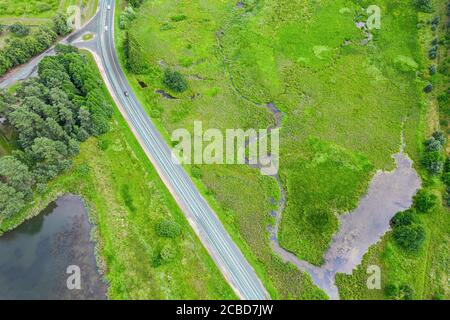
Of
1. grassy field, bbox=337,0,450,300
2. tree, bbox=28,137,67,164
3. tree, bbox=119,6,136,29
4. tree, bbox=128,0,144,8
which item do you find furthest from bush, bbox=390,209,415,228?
tree, bbox=128,0,144,8

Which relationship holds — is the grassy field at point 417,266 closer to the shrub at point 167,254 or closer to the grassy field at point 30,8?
the shrub at point 167,254

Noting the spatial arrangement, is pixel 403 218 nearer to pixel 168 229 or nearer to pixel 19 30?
pixel 168 229

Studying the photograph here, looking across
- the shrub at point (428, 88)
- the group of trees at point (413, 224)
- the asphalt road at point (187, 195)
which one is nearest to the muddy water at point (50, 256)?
the asphalt road at point (187, 195)

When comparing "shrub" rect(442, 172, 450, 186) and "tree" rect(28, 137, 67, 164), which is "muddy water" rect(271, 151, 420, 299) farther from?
"tree" rect(28, 137, 67, 164)

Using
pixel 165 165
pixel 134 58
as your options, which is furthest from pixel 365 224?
pixel 134 58

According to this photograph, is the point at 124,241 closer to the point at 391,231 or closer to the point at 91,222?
the point at 91,222
